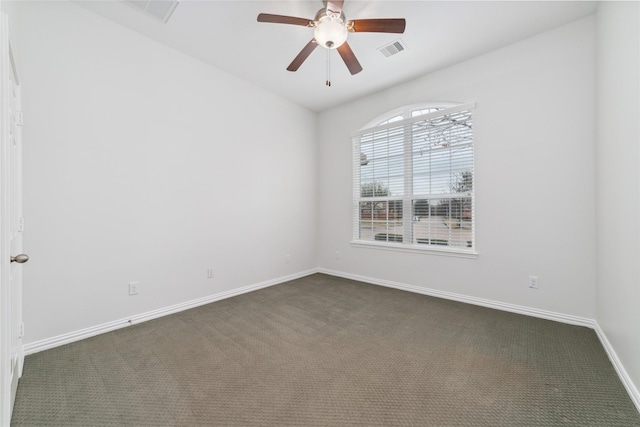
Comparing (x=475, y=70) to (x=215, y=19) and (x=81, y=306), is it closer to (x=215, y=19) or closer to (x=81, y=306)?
(x=215, y=19)

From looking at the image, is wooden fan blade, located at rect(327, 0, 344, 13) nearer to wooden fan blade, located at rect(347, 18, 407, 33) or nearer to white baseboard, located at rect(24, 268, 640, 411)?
wooden fan blade, located at rect(347, 18, 407, 33)

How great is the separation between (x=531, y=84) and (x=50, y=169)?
470 centimetres

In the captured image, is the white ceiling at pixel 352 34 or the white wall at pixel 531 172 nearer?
the white ceiling at pixel 352 34

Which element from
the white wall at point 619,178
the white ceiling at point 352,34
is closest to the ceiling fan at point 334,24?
the white ceiling at point 352,34

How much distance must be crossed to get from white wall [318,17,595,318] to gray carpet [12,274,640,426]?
424 millimetres

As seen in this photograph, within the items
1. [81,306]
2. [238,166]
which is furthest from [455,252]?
[81,306]

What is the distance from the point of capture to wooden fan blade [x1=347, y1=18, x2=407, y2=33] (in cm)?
203

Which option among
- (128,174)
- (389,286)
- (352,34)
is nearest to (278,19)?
(352,34)

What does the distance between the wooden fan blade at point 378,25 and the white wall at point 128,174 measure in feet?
6.75

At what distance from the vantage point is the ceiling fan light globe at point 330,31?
2.12 meters

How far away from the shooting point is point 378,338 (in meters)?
2.37

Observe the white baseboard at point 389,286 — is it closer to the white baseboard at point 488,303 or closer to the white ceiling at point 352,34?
the white baseboard at point 488,303

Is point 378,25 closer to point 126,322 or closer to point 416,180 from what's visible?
point 416,180

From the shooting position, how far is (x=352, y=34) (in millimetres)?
2752
